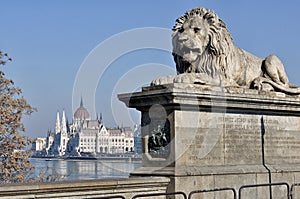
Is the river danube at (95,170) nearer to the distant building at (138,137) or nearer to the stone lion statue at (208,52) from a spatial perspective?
the distant building at (138,137)

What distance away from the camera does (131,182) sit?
8242 millimetres

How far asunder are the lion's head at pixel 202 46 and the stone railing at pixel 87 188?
261cm

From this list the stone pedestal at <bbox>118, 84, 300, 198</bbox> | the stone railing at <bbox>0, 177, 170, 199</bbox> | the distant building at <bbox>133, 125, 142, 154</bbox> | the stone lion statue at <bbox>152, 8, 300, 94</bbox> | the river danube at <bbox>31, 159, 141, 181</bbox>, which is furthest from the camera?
the river danube at <bbox>31, 159, 141, 181</bbox>

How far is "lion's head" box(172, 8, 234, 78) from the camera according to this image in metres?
10.2

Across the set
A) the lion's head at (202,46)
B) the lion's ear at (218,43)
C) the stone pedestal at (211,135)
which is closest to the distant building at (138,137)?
the stone pedestal at (211,135)

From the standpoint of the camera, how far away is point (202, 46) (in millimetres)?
10281

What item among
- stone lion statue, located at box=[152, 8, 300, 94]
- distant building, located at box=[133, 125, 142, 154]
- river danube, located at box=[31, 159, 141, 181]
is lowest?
river danube, located at box=[31, 159, 141, 181]

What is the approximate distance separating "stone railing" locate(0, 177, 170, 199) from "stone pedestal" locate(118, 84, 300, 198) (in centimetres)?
45

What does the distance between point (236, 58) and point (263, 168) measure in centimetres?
231

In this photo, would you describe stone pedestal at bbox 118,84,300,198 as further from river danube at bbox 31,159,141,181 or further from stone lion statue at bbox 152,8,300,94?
river danube at bbox 31,159,141,181

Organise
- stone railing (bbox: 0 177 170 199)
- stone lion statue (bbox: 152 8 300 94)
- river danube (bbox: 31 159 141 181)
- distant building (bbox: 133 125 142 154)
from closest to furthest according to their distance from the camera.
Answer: stone railing (bbox: 0 177 170 199), distant building (bbox: 133 125 142 154), stone lion statue (bbox: 152 8 300 94), river danube (bbox: 31 159 141 181)

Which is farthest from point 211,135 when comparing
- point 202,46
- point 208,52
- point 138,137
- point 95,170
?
point 95,170

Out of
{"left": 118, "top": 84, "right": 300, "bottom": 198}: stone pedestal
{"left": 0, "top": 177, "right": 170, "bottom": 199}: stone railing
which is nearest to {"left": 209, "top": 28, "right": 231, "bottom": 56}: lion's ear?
{"left": 118, "top": 84, "right": 300, "bottom": 198}: stone pedestal

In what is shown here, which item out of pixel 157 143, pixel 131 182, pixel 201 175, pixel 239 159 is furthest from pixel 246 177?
pixel 131 182
